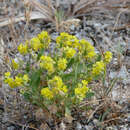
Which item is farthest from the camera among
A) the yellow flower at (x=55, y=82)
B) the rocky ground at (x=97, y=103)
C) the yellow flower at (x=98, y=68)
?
the rocky ground at (x=97, y=103)

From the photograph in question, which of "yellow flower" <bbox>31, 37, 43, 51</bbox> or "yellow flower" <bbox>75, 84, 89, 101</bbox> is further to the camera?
"yellow flower" <bbox>31, 37, 43, 51</bbox>

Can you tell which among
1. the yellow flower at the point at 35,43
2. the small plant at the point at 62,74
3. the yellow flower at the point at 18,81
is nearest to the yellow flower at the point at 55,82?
the small plant at the point at 62,74

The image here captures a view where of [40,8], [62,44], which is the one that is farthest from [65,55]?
[40,8]

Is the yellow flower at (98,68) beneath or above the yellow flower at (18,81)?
above

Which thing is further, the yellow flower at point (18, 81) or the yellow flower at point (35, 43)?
the yellow flower at point (35, 43)

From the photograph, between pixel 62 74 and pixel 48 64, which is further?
pixel 62 74

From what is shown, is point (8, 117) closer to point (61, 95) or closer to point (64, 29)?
point (61, 95)

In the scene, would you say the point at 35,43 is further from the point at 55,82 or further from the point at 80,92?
the point at 80,92

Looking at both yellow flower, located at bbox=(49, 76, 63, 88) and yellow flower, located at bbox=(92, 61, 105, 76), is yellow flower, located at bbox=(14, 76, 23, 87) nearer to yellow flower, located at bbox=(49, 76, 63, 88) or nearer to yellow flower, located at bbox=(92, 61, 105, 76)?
yellow flower, located at bbox=(49, 76, 63, 88)

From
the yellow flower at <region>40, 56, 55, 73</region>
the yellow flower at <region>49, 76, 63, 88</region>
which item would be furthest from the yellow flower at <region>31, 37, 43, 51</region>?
the yellow flower at <region>49, 76, 63, 88</region>

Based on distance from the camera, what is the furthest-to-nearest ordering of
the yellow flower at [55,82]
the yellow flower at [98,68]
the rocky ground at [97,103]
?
the rocky ground at [97,103]
the yellow flower at [98,68]
the yellow flower at [55,82]

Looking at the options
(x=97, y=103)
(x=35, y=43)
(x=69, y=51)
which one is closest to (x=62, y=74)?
(x=69, y=51)

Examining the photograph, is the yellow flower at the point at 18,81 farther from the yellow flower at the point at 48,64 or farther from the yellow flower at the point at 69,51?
the yellow flower at the point at 69,51
